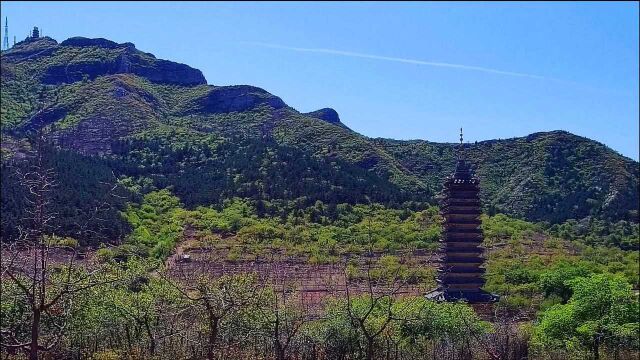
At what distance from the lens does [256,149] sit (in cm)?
10962

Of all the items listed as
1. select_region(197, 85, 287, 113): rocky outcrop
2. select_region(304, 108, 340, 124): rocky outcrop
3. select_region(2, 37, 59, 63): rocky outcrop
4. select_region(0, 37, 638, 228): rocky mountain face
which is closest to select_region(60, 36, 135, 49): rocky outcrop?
select_region(2, 37, 59, 63): rocky outcrop

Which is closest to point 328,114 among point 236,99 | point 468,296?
point 236,99

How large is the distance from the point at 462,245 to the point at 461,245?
0.08 metres

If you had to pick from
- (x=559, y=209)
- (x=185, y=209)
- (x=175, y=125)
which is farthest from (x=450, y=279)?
(x=175, y=125)

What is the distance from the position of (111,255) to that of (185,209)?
32.4 meters

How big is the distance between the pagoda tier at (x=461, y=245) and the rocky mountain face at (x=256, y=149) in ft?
123

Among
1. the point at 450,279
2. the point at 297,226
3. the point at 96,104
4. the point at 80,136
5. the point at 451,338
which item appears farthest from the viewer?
the point at 96,104

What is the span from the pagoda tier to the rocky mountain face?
123ft

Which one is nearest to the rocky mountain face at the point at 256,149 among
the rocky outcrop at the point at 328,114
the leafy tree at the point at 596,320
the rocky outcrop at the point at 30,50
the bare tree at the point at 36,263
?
the rocky outcrop at the point at 30,50

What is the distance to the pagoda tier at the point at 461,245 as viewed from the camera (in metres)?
50.4

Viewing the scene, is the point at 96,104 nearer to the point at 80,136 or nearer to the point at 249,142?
the point at 80,136

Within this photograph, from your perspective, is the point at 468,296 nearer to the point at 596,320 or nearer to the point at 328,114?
the point at 596,320

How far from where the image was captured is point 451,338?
30.4 m

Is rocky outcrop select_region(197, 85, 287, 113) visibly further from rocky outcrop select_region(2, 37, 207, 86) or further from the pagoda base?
the pagoda base
